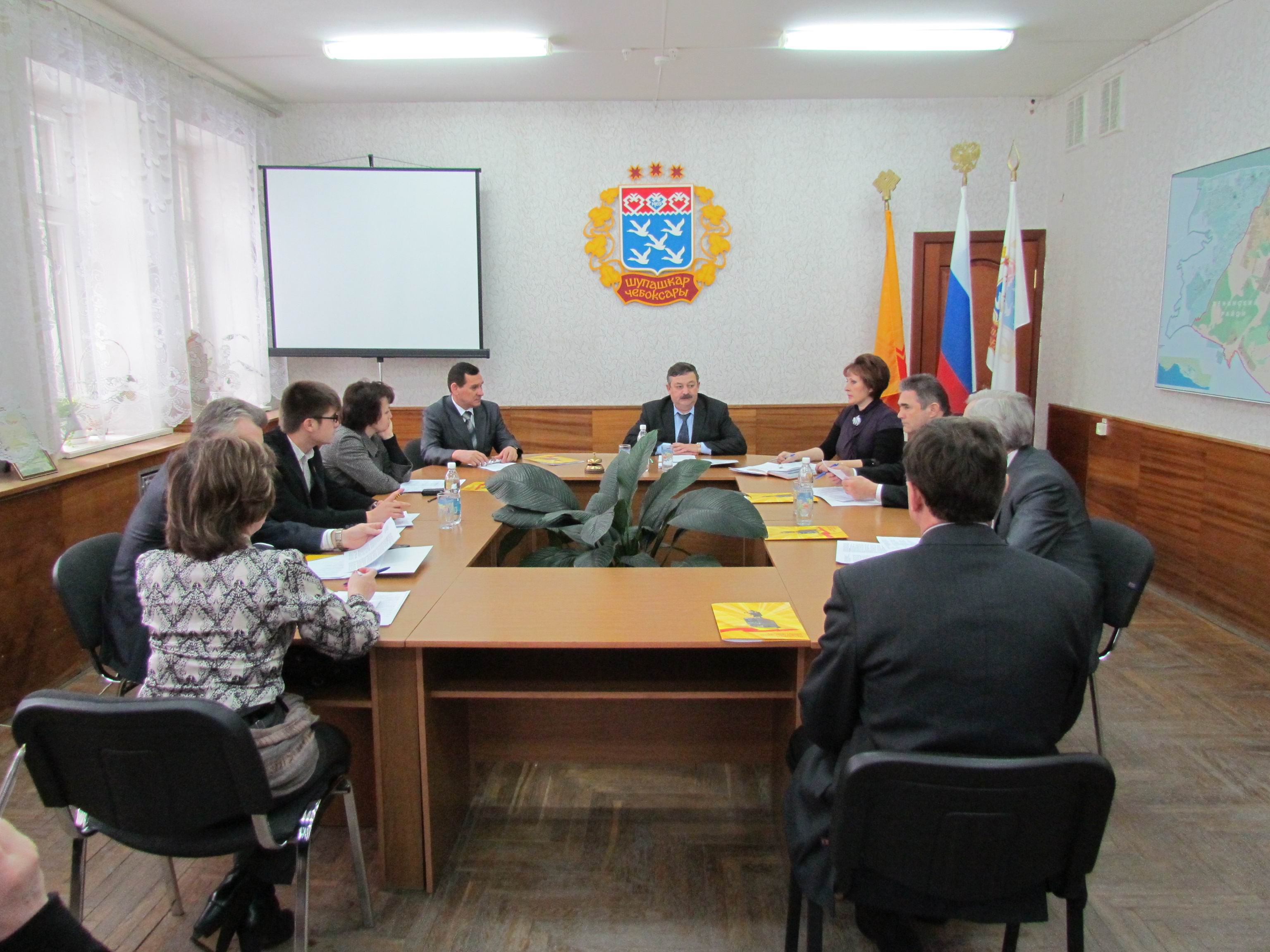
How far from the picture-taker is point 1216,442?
3.98 m

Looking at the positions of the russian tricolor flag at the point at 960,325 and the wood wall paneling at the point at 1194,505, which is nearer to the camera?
the wood wall paneling at the point at 1194,505

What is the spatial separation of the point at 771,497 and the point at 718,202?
Result: 302cm

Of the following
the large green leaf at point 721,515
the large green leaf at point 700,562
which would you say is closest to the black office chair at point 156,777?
the large green leaf at point 721,515

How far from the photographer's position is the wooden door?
5.76 m

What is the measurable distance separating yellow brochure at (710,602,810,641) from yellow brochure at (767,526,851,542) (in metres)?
0.65

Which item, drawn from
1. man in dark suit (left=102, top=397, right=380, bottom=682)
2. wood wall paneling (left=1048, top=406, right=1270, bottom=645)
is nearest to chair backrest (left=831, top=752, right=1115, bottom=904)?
man in dark suit (left=102, top=397, right=380, bottom=682)

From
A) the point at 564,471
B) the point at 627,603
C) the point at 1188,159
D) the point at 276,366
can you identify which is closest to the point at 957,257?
the point at 1188,159

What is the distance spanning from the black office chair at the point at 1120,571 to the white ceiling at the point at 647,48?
2.83 metres

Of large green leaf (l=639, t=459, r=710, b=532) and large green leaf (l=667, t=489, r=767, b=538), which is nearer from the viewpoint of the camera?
large green leaf (l=667, t=489, r=767, b=538)

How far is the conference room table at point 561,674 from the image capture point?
2.04m

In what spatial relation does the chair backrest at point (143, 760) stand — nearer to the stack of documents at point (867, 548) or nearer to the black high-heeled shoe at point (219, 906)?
the black high-heeled shoe at point (219, 906)

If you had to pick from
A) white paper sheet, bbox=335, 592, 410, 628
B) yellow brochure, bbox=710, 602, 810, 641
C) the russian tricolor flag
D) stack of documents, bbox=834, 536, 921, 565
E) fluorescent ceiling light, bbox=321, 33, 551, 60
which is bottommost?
yellow brochure, bbox=710, 602, 810, 641

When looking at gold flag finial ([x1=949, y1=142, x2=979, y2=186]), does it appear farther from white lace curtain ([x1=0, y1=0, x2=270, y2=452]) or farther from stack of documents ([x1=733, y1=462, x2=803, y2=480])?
white lace curtain ([x1=0, y1=0, x2=270, y2=452])

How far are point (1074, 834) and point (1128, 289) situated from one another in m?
4.35
